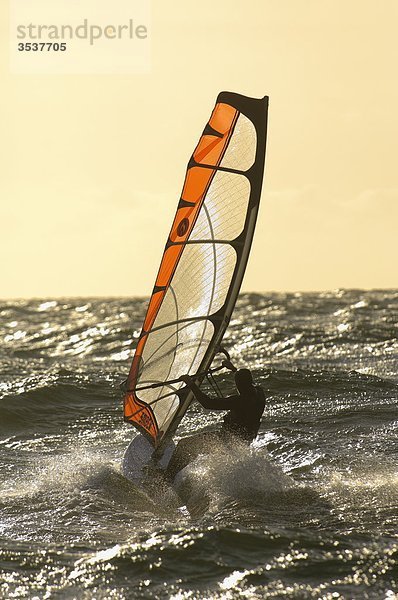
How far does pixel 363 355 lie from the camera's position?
19.6 meters

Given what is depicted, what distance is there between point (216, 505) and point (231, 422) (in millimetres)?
738

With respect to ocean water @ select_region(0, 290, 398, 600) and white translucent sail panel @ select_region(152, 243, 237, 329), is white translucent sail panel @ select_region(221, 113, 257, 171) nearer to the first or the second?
white translucent sail panel @ select_region(152, 243, 237, 329)

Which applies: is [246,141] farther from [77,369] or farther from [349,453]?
[77,369]

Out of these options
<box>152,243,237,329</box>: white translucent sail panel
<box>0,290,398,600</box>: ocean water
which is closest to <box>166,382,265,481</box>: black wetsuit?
<box>0,290,398,600</box>: ocean water

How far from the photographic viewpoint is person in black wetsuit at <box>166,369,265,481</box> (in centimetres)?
812

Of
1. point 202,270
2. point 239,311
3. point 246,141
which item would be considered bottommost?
point 239,311

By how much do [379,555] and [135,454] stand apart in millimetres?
2870

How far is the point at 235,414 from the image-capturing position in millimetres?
8234

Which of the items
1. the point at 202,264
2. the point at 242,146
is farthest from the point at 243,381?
the point at 242,146

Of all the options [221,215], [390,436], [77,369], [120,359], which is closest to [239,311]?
[120,359]

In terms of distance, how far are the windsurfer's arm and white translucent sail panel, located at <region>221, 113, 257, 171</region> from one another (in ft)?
6.15

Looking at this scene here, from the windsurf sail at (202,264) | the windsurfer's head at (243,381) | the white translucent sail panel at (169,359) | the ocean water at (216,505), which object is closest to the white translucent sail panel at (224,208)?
the windsurf sail at (202,264)

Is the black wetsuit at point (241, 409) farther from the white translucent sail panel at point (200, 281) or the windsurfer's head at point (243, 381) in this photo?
the white translucent sail panel at point (200, 281)

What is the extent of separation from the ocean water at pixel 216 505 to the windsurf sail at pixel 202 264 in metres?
0.83
